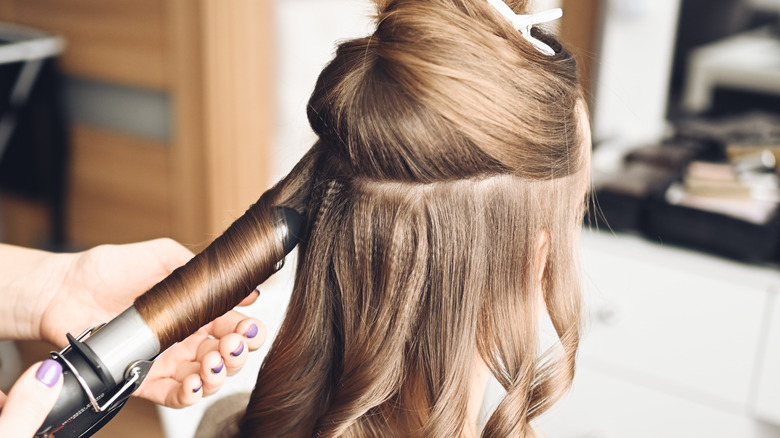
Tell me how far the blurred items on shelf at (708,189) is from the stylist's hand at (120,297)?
0.70m

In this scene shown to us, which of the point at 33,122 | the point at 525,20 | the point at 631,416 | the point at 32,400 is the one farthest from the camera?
the point at 33,122

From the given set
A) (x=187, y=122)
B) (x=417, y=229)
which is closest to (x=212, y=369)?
(x=417, y=229)

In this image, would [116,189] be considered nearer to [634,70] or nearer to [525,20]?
[634,70]

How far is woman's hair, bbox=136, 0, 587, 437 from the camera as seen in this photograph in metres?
0.58

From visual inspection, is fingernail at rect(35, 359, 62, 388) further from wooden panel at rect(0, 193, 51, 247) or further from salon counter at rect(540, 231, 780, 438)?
wooden panel at rect(0, 193, 51, 247)

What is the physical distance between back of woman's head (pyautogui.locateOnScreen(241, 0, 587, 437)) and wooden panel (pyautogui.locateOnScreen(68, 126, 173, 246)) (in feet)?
4.94

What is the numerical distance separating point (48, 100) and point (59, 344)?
1.49 meters

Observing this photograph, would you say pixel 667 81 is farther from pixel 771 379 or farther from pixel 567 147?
pixel 567 147

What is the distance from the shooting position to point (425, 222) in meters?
0.61

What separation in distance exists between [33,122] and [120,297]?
1554 mm

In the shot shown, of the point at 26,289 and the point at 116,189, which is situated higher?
the point at 26,289

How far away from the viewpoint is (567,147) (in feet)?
2.20

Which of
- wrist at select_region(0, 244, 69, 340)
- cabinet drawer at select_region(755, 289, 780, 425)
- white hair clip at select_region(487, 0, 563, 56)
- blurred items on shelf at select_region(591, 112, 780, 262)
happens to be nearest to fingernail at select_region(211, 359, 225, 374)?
wrist at select_region(0, 244, 69, 340)

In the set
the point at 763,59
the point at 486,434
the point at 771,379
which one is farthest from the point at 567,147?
the point at 763,59
